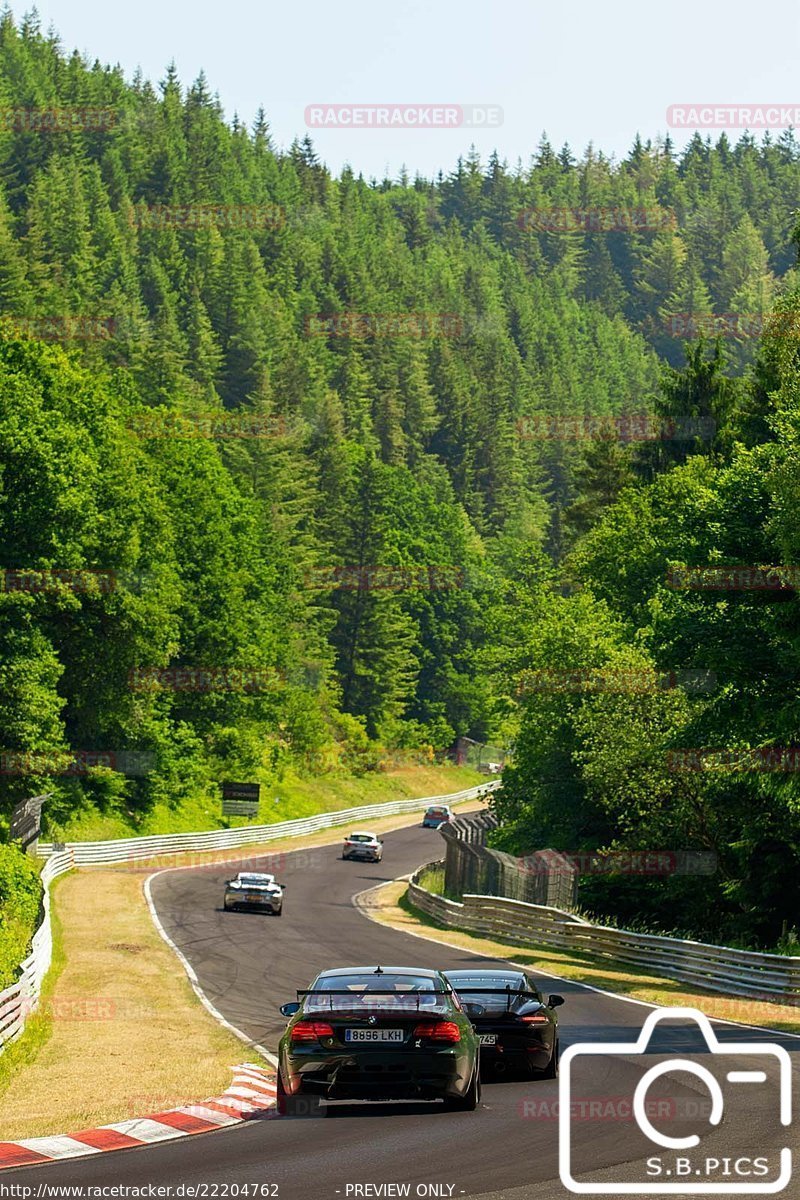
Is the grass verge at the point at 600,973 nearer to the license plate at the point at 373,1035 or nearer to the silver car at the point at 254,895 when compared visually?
the silver car at the point at 254,895

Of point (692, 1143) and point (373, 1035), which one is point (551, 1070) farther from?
point (692, 1143)

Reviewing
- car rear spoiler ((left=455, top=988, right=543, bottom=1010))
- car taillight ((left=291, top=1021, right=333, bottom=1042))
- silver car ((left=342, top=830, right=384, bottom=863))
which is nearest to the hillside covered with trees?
silver car ((left=342, top=830, right=384, bottom=863))

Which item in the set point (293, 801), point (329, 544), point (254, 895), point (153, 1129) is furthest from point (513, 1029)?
point (329, 544)

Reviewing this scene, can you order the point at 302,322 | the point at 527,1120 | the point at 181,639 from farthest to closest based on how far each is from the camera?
the point at 302,322 → the point at 181,639 → the point at 527,1120

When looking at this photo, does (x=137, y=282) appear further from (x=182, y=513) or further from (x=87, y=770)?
(x=87, y=770)

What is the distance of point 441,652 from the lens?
144375 mm

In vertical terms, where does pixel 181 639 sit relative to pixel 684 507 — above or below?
below

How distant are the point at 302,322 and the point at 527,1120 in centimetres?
17619

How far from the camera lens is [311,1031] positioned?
14383mm

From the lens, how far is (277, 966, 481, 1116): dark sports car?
1415 cm

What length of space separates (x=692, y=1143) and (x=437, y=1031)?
2.35m

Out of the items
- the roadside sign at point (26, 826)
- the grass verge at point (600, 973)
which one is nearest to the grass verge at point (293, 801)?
the roadside sign at point (26, 826)

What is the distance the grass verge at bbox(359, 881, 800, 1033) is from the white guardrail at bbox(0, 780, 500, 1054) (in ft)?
35.9

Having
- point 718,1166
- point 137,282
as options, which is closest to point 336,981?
point 718,1166
